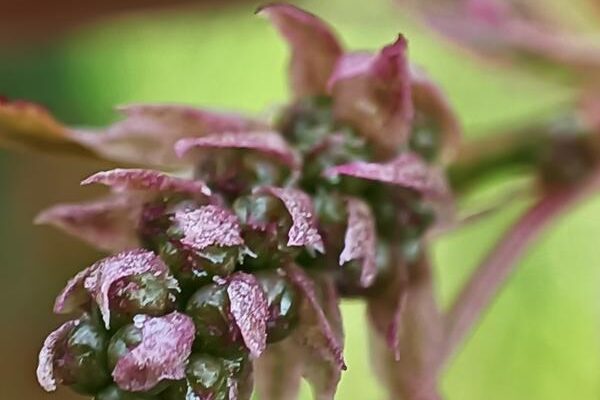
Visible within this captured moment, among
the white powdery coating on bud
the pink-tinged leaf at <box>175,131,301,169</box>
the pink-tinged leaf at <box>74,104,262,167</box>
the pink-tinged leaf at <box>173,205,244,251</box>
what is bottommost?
the white powdery coating on bud

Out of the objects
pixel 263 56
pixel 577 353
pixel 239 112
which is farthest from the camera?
pixel 263 56

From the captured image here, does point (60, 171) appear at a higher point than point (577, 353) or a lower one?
higher

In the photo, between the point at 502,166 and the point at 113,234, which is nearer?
the point at 113,234

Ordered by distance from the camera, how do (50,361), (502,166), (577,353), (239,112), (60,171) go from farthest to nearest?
(60,171) < (577,353) < (502,166) < (239,112) < (50,361)

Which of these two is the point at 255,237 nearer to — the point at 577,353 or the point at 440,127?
the point at 440,127

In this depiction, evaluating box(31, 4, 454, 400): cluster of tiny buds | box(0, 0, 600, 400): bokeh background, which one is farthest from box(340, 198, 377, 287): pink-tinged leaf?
box(0, 0, 600, 400): bokeh background

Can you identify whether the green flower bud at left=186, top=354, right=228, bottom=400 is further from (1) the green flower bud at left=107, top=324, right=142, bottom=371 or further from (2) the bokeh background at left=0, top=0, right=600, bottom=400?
(2) the bokeh background at left=0, top=0, right=600, bottom=400

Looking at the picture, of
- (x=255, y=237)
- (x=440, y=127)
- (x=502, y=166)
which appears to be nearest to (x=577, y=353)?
(x=502, y=166)
